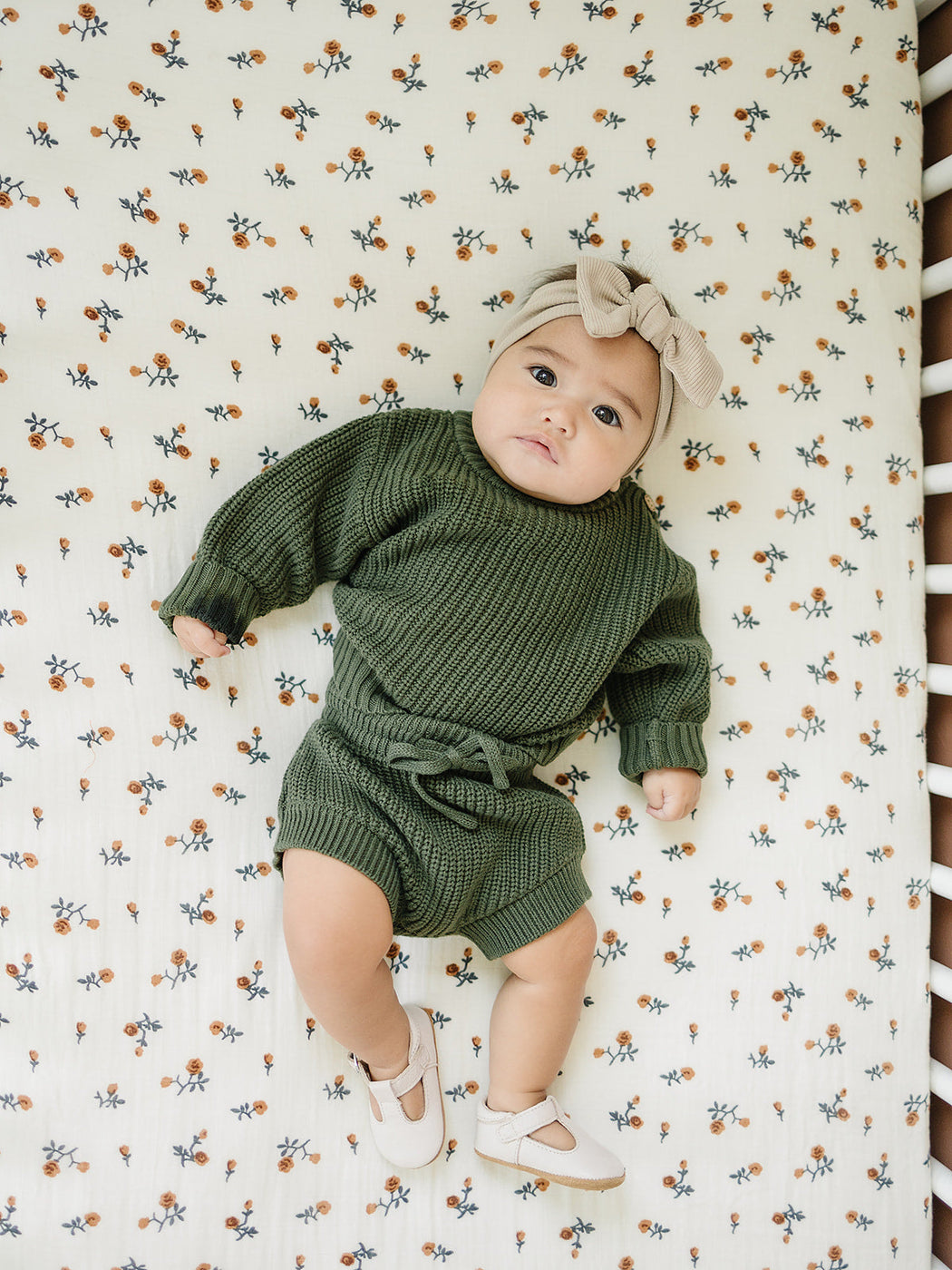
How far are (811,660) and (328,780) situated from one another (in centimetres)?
68

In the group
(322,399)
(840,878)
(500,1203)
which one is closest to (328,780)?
(322,399)

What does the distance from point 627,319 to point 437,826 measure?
0.62 m

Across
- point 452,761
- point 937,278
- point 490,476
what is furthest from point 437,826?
point 937,278

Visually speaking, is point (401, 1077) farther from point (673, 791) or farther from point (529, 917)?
point (673, 791)

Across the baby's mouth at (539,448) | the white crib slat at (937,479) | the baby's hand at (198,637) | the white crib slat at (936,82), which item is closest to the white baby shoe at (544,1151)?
the baby's hand at (198,637)

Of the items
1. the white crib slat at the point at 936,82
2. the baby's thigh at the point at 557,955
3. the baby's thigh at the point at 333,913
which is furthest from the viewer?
the white crib slat at the point at 936,82

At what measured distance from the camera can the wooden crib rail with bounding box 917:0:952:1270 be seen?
4.14 feet

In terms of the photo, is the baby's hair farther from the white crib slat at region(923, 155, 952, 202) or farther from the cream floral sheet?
the white crib slat at region(923, 155, 952, 202)

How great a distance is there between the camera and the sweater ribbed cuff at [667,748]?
114cm

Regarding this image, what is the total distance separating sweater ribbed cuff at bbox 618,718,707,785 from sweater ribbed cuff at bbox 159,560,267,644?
1.70 ft

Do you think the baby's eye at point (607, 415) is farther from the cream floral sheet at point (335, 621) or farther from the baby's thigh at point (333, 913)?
the baby's thigh at point (333, 913)

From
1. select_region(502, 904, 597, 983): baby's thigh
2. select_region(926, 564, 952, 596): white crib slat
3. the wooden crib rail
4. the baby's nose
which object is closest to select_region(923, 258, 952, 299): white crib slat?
the wooden crib rail

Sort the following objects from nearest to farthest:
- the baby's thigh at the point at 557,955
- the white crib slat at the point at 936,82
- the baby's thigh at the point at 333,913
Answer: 1. the baby's thigh at the point at 333,913
2. the baby's thigh at the point at 557,955
3. the white crib slat at the point at 936,82

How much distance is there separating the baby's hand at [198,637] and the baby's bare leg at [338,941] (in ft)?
0.81
